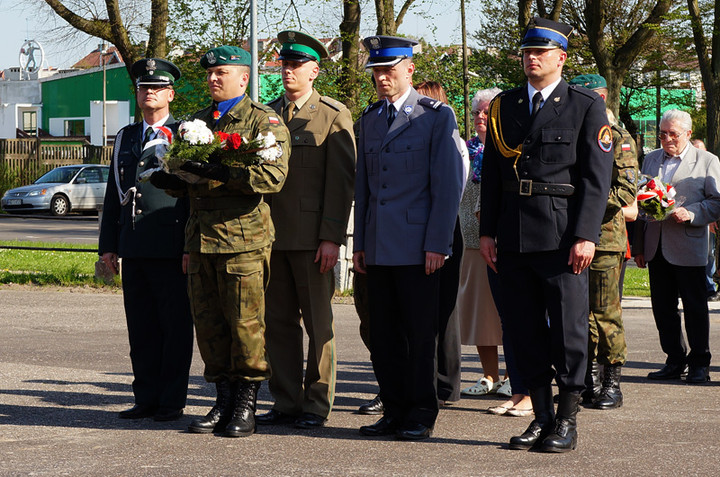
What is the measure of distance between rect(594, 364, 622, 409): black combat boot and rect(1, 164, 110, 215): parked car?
2864cm

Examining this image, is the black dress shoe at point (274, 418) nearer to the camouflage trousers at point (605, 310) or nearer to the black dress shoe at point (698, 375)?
the camouflage trousers at point (605, 310)

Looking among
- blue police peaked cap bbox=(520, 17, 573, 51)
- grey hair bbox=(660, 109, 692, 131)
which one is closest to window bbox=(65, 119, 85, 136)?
grey hair bbox=(660, 109, 692, 131)

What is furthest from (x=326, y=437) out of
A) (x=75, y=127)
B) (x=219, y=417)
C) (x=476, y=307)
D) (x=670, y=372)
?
(x=75, y=127)

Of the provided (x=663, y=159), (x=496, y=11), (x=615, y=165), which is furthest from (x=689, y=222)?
(x=496, y=11)

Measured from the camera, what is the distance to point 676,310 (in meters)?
8.73

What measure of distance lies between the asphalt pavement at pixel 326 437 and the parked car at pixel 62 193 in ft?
85.5

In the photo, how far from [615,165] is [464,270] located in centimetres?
A: 145

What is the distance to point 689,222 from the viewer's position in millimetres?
8484

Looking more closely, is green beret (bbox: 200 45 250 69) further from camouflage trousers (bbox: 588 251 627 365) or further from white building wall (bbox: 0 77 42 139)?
white building wall (bbox: 0 77 42 139)

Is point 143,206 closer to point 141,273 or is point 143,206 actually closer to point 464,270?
point 141,273

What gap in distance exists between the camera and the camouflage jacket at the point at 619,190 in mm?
6918

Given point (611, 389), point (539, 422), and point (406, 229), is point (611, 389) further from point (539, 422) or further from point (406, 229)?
point (406, 229)

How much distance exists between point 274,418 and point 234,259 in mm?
1071

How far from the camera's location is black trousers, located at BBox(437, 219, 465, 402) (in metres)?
6.67
